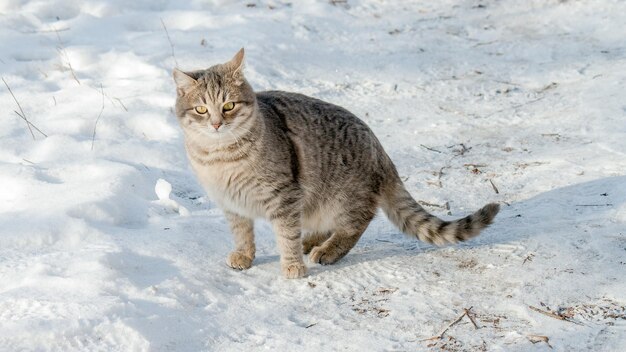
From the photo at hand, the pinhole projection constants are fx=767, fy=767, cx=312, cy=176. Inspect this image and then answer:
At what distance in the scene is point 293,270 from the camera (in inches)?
151

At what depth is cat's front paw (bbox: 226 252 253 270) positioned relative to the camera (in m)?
3.90

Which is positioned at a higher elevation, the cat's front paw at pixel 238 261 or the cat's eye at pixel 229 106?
the cat's eye at pixel 229 106

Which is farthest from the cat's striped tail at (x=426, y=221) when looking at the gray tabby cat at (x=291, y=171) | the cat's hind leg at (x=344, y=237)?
the cat's hind leg at (x=344, y=237)

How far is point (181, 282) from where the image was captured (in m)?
3.57

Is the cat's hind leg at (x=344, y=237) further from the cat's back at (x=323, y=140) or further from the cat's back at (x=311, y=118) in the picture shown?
the cat's back at (x=311, y=118)

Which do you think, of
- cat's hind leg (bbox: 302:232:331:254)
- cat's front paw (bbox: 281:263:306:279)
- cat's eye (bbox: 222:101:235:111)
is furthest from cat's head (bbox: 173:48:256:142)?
cat's hind leg (bbox: 302:232:331:254)

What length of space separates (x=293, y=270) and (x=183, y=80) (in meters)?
1.10

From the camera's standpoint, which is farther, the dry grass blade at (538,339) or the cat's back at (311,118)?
the cat's back at (311,118)

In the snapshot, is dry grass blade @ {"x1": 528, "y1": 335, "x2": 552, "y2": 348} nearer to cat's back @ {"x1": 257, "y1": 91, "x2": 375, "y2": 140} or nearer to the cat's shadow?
the cat's shadow

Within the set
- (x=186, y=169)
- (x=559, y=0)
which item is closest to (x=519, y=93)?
(x=559, y=0)

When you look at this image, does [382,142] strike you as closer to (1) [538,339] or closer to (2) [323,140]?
(2) [323,140]

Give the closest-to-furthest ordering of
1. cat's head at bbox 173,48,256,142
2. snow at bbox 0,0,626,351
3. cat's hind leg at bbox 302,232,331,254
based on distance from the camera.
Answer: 1. snow at bbox 0,0,626,351
2. cat's head at bbox 173,48,256,142
3. cat's hind leg at bbox 302,232,331,254

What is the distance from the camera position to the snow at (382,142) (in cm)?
326

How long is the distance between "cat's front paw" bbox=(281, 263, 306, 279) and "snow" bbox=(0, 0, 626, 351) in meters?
0.06
